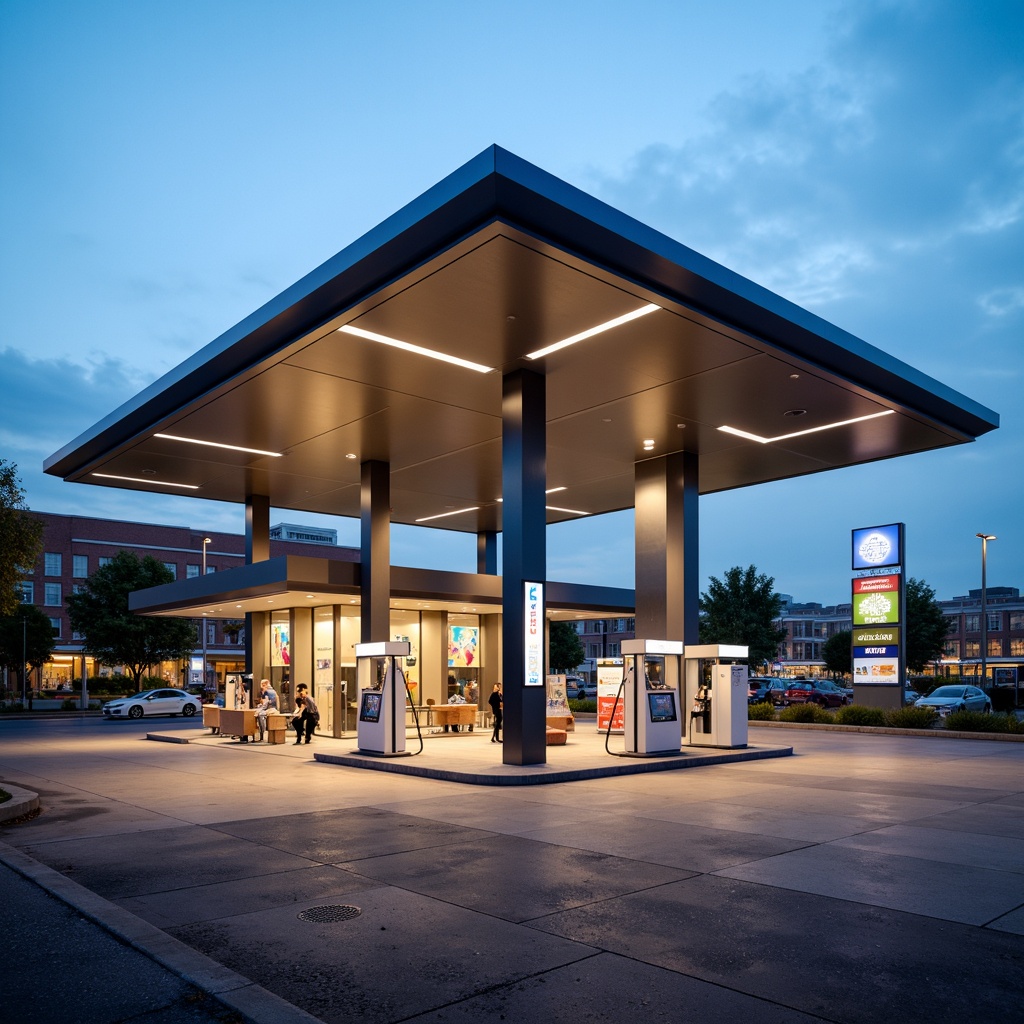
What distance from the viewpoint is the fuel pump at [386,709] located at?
18203 millimetres

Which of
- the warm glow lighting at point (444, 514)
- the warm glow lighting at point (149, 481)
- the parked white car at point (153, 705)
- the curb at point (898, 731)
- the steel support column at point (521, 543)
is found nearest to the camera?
the steel support column at point (521, 543)

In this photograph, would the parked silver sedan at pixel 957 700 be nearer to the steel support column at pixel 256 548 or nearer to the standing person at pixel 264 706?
the standing person at pixel 264 706

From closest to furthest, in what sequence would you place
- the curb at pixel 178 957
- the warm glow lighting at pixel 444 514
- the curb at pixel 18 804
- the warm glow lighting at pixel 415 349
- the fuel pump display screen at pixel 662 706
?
the curb at pixel 178 957
the curb at pixel 18 804
the warm glow lighting at pixel 415 349
the fuel pump display screen at pixel 662 706
the warm glow lighting at pixel 444 514

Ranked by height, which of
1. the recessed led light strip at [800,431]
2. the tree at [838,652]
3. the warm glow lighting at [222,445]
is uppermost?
the recessed led light strip at [800,431]

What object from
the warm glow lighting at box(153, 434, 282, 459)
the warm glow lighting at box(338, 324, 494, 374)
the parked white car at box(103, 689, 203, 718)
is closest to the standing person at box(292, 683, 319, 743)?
the warm glow lighting at box(153, 434, 282, 459)

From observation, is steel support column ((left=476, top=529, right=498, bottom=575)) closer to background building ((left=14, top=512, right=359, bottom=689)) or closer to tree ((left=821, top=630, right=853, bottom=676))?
background building ((left=14, top=512, right=359, bottom=689))

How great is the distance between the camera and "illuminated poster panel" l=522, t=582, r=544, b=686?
16.3 metres

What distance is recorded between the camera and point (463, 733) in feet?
87.6

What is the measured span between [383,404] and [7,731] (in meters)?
21.5

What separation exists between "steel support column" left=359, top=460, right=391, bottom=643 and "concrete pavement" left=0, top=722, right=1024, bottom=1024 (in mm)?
7978

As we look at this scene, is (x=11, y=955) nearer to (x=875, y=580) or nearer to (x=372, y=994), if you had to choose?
(x=372, y=994)

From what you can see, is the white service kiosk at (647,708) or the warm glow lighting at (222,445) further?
the warm glow lighting at (222,445)

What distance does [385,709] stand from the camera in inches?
717

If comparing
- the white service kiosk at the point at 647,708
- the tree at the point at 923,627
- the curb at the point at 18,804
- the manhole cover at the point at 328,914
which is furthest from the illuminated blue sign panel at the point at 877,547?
the tree at the point at 923,627
